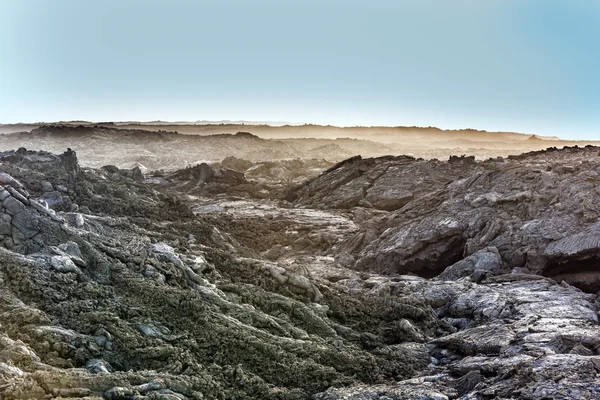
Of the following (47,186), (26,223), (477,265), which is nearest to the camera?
(26,223)

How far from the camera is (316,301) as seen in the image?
12.0 m

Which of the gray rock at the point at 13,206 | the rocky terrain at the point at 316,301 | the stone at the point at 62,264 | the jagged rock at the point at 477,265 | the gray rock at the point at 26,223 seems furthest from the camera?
the jagged rock at the point at 477,265

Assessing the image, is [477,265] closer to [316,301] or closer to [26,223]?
[316,301]

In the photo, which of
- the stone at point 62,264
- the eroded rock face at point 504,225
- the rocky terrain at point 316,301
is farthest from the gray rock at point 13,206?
the eroded rock face at point 504,225

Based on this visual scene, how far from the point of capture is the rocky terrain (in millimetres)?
8047

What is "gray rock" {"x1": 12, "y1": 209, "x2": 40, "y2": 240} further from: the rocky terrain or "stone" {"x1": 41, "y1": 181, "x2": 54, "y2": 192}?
"stone" {"x1": 41, "y1": 181, "x2": 54, "y2": 192}

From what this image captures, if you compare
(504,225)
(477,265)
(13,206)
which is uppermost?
(13,206)

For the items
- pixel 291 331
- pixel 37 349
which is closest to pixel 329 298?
pixel 291 331

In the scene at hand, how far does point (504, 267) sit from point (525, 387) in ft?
30.0

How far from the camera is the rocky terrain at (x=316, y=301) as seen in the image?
26.4ft

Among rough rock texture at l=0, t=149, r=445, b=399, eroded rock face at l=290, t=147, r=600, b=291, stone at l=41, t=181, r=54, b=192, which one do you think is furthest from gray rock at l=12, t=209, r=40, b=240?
eroded rock face at l=290, t=147, r=600, b=291

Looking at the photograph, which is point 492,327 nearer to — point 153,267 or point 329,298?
point 329,298

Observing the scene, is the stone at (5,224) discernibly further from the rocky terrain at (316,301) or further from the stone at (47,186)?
the stone at (47,186)

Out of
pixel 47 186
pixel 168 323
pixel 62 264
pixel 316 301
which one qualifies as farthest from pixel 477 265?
pixel 47 186
